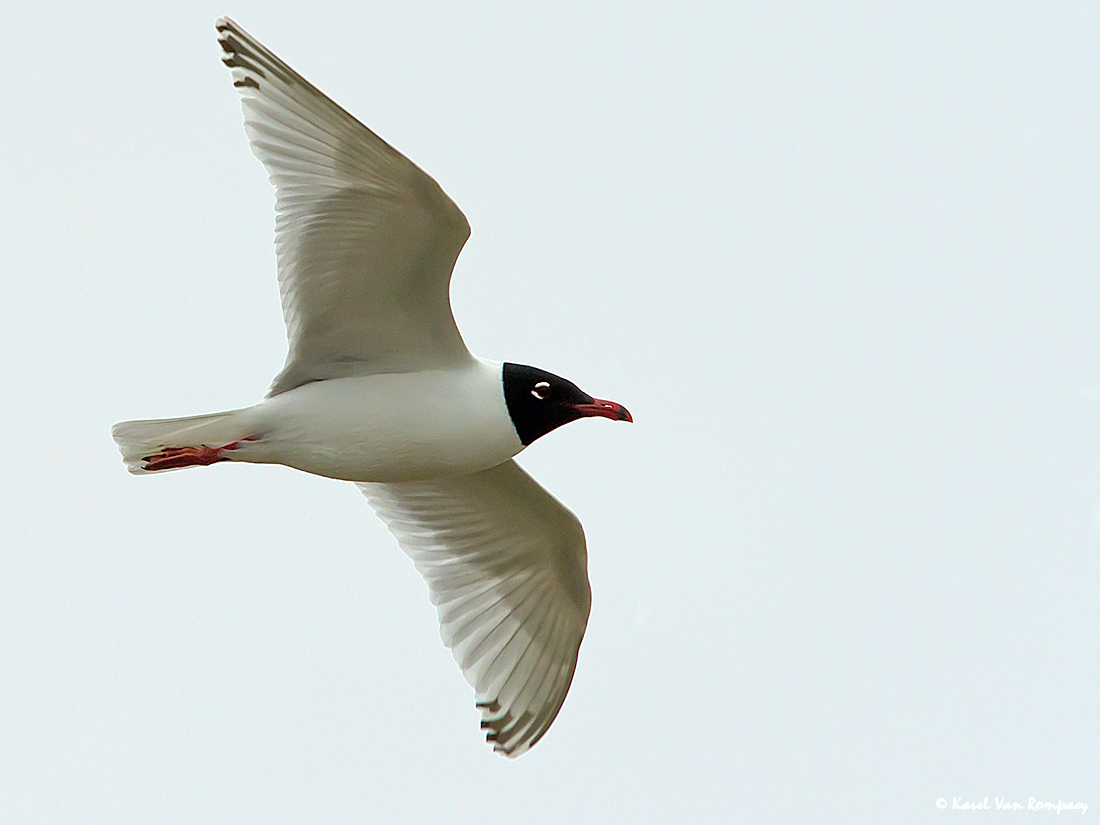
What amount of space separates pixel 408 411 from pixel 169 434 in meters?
1.03

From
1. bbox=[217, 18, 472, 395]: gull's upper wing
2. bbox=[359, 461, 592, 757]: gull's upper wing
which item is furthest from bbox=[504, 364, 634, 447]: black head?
bbox=[359, 461, 592, 757]: gull's upper wing

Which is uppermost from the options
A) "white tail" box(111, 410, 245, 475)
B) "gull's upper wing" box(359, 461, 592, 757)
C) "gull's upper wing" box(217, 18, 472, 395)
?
"gull's upper wing" box(217, 18, 472, 395)

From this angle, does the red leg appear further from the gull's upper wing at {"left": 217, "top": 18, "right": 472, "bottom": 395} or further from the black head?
the black head

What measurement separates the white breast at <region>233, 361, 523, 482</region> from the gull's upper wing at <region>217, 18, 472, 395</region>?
0.12 m

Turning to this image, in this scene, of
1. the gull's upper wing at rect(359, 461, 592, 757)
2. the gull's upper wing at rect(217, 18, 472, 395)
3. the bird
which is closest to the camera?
the gull's upper wing at rect(217, 18, 472, 395)

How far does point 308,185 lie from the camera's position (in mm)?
6590

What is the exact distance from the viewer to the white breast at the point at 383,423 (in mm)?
6992

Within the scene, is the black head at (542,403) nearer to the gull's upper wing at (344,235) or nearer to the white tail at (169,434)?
the gull's upper wing at (344,235)

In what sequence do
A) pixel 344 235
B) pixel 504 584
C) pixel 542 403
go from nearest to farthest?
pixel 344 235, pixel 542 403, pixel 504 584

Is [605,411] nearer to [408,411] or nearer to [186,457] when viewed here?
[408,411]

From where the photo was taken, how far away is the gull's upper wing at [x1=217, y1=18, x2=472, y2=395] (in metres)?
6.36

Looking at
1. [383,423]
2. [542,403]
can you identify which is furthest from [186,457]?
[542,403]

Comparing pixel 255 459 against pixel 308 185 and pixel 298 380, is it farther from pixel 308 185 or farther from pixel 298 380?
pixel 308 185

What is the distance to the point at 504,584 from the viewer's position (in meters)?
8.14
